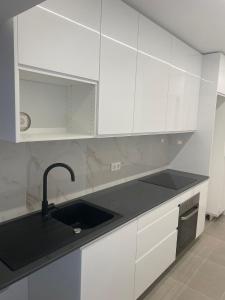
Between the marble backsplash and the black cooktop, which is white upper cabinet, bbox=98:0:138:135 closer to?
the marble backsplash

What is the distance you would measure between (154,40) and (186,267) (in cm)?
235

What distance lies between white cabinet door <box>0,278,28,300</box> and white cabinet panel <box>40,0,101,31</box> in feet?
5.78

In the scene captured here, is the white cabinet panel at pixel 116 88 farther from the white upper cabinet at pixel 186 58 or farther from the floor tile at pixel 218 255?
the floor tile at pixel 218 255

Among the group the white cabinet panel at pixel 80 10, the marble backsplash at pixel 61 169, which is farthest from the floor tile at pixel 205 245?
the white cabinet panel at pixel 80 10

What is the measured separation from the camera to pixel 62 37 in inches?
52.4

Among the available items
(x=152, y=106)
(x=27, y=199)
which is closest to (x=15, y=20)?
(x=27, y=199)

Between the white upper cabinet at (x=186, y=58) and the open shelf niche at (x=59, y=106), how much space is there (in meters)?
1.17

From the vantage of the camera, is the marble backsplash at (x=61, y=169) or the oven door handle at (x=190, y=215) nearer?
the marble backsplash at (x=61, y=169)


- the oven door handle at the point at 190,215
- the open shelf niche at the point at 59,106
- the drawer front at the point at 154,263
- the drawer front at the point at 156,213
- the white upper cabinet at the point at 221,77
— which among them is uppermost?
the white upper cabinet at the point at 221,77

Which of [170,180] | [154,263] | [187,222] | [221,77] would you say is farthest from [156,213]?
[221,77]

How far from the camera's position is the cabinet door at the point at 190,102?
8.84ft

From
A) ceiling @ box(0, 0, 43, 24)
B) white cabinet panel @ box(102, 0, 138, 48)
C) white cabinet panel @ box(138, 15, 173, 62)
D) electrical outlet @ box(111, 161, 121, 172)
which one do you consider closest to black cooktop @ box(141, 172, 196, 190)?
electrical outlet @ box(111, 161, 121, 172)

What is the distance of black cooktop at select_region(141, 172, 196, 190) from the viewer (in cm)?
256

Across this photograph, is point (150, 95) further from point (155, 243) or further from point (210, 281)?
point (210, 281)
